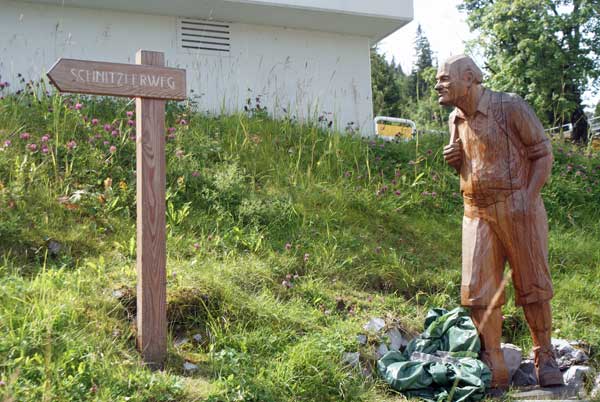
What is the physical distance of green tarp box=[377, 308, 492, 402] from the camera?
173 inches

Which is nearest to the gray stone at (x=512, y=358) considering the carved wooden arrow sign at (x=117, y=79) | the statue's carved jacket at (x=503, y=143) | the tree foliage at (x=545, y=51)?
the statue's carved jacket at (x=503, y=143)

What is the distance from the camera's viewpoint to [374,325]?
5277mm

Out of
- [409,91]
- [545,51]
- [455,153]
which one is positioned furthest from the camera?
[409,91]

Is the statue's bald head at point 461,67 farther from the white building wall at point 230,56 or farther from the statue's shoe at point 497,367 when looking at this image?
the white building wall at point 230,56

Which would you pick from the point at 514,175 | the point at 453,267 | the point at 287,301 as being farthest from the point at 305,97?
the point at 514,175

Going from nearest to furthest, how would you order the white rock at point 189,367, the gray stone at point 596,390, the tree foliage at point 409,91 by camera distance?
the white rock at point 189,367
the gray stone at point 596,390
the tree foliage at point 409,91

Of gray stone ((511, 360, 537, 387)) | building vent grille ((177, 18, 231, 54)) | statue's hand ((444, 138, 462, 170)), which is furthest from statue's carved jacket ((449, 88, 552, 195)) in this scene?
building vent grille ((177, 18, 231, 54))

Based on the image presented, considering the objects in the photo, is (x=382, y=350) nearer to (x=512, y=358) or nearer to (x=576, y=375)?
(x=512, y=358)

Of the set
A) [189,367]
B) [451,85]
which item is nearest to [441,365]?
[189,367]

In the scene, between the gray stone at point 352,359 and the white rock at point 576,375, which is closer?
the gray stone at point 352,359

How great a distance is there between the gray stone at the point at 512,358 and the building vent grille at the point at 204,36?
744 cm

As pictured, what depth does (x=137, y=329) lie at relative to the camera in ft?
15.0

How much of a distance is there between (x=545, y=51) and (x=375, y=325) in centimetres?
1502

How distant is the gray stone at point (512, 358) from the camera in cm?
503
